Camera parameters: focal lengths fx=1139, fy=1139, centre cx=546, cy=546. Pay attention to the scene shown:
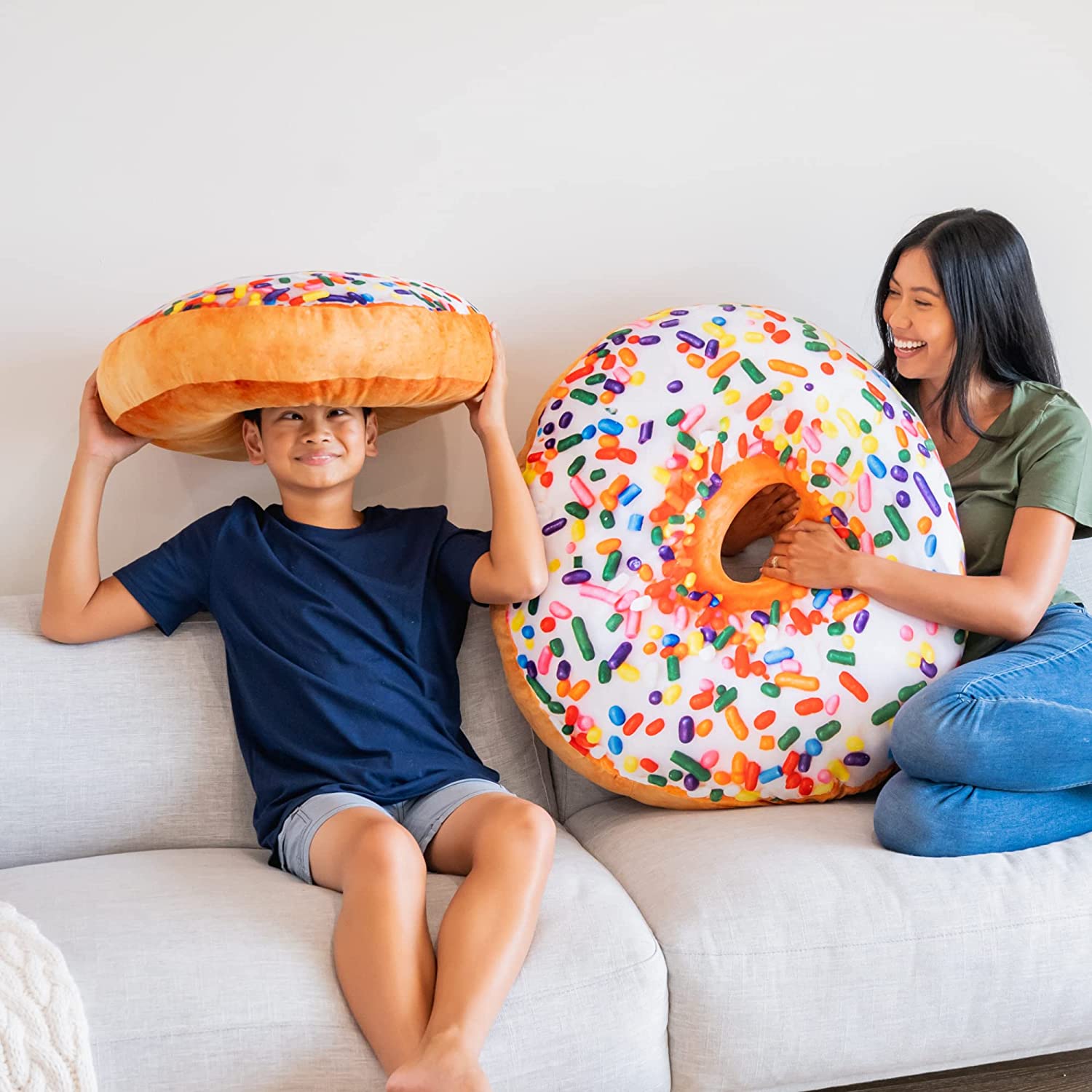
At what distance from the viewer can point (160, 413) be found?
1.48 metres

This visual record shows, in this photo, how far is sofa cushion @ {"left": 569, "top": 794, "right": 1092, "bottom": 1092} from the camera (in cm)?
126

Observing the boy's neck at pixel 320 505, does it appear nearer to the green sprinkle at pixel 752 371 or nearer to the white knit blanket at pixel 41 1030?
the green sprinkle at pixel 752 371

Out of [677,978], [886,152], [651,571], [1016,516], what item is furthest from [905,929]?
[886,152]

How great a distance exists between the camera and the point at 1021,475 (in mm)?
1772

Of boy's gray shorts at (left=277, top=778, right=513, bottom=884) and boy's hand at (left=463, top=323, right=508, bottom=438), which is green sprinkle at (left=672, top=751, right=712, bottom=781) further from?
boy's hand at (left=463, top=323, right=508, bottom=438)

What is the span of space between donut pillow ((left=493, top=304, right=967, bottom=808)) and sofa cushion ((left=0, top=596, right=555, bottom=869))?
1.43ft

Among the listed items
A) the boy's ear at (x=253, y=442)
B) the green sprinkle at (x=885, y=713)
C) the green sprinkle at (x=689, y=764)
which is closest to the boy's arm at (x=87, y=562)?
the boy's ear at (x=253, y=442)

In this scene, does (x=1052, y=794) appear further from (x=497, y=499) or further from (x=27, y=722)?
(x=27, y=722)

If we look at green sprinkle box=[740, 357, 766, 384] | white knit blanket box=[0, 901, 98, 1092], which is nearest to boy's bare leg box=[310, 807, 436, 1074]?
white knit blanket box=[0, 901, 98, 1092]

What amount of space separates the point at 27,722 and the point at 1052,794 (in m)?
1.36

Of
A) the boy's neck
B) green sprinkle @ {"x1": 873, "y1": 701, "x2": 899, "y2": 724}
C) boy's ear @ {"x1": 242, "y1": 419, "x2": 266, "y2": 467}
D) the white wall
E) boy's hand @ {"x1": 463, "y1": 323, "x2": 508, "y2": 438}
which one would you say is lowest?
green sprinkle @ {"x1": 873, "y1": 701, "x2": 899, "y2": 724}

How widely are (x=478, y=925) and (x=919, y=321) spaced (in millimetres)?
1188

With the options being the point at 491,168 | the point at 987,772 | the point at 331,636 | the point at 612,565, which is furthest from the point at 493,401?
the point at 987,772

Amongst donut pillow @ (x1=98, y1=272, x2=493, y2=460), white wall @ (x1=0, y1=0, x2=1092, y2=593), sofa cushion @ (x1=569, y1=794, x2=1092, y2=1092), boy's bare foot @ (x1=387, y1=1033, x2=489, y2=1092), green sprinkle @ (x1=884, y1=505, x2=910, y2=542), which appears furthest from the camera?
white wall @ (x1=0, y1=0, x2=1092, y2=593)
